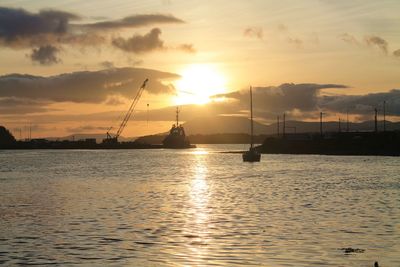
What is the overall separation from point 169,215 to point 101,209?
24.4ft

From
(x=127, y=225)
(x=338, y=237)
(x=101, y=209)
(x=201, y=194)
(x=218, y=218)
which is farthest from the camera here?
(x=201, y=194)

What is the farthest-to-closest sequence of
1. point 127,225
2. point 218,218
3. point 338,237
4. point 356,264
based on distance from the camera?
point 218,218, point 127,225, point 338,237, point 356,264

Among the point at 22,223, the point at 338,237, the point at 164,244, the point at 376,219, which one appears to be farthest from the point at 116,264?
the point at 376,219

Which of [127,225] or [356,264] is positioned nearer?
[356,264]

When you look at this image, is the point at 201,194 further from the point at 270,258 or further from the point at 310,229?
the point at 270,258

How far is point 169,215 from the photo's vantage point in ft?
158

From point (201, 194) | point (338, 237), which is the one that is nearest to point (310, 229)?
point (338, 237)

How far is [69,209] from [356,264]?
31.3 m

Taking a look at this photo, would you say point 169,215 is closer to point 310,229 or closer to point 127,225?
point 127,225

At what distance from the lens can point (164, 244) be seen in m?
33.7

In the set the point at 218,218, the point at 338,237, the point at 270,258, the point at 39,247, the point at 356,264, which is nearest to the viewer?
the point at 356,264

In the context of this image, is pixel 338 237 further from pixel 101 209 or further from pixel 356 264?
pixel 101 209

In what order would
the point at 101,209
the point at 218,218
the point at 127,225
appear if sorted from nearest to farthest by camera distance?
the point at 127,225
the point at 218,218
the point at 101,209

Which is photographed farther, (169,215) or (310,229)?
(169,215)
